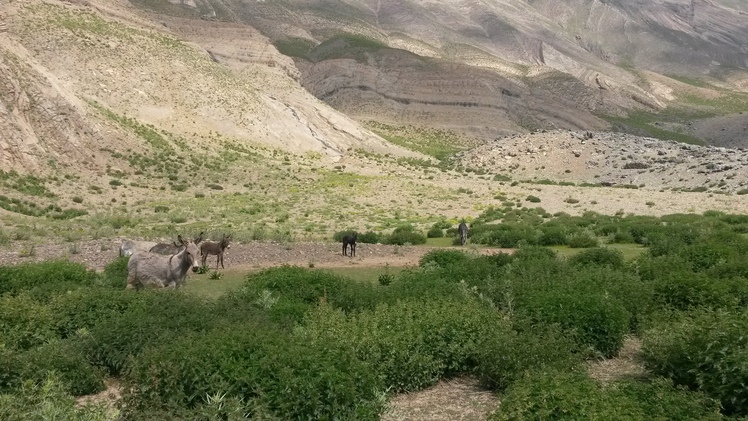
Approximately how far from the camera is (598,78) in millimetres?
187000

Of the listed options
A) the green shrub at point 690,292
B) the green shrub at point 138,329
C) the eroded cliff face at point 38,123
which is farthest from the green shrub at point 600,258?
the eroded cliff face at point 38,123

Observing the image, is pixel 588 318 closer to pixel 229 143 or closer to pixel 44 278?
pixel 44 278

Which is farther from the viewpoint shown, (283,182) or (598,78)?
(598,78)

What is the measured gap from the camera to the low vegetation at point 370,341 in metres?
8.51

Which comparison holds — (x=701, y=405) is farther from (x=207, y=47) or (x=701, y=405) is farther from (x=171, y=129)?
(x=207, y=47)

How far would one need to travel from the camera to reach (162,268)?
15.4 metres

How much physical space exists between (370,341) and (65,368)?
520 cm

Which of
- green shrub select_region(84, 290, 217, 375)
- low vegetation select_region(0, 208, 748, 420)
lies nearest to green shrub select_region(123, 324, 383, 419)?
low vegetation select_region(0, 208, 748, 420)

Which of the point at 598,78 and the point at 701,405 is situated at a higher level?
the point at 598,78

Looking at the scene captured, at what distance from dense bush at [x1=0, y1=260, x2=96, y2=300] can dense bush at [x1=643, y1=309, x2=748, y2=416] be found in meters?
13.0

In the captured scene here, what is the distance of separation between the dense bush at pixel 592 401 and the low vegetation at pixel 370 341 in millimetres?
28

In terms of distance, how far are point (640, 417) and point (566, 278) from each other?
858cm

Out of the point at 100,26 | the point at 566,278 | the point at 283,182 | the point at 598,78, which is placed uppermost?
the point at 598,78

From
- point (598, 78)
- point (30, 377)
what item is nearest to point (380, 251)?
point (30, 377)
